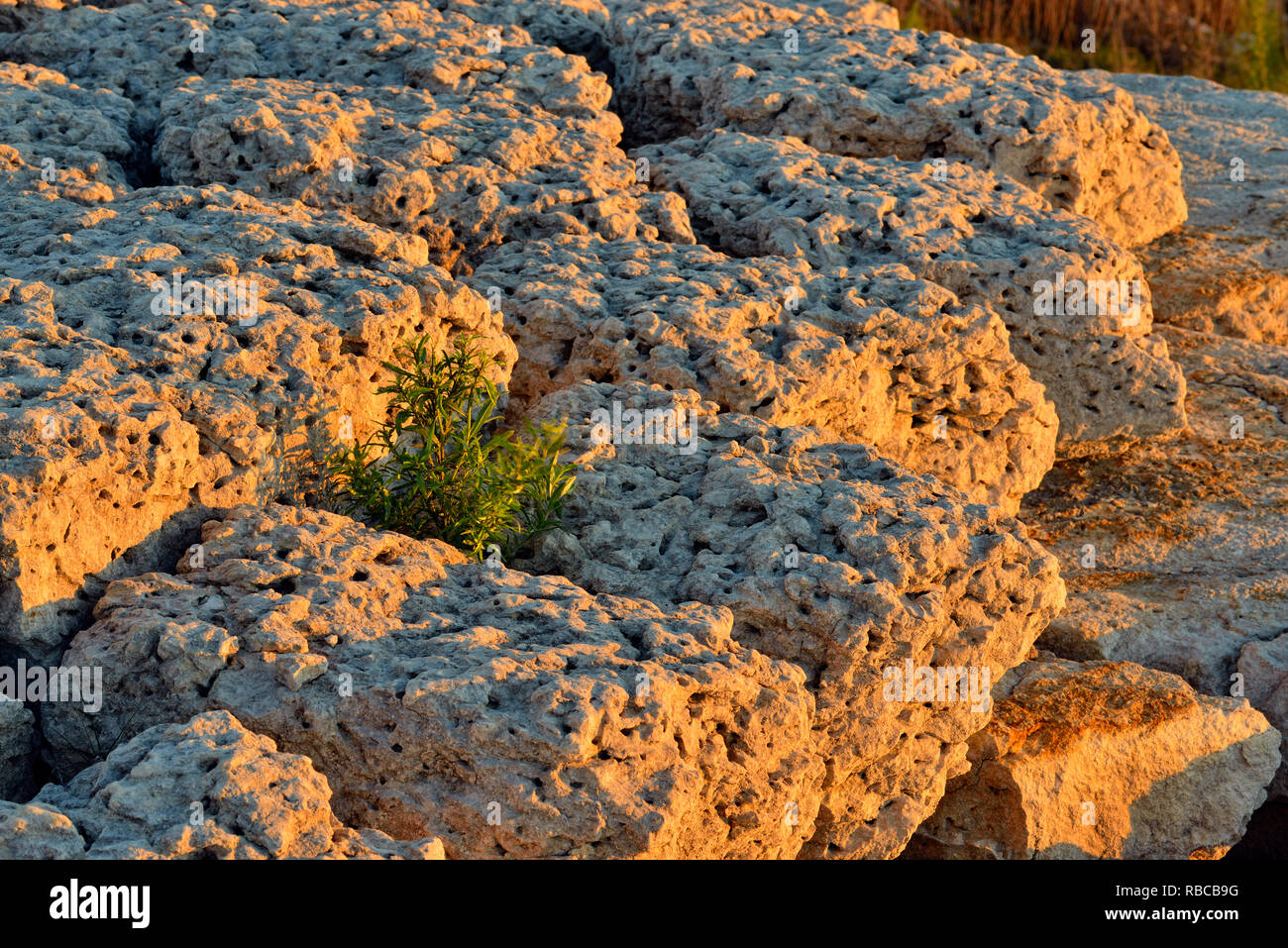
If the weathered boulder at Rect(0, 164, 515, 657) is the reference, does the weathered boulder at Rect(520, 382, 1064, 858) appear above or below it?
below

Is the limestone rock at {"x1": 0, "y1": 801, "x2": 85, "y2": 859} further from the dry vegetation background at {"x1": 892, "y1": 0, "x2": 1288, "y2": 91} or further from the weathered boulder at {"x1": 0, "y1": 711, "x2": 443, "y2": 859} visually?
the dry vegetation background at {"x1": 892, "y1": 0, "x2": 1288, "y2": 91}

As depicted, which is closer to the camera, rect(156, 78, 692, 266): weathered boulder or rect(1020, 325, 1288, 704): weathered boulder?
rect(1020, 325, 1288, 704): weathered boulder

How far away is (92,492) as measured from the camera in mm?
3834

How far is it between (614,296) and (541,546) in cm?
124

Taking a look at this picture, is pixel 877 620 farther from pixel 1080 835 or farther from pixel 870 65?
pixel 870 65

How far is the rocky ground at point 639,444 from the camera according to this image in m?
3.56

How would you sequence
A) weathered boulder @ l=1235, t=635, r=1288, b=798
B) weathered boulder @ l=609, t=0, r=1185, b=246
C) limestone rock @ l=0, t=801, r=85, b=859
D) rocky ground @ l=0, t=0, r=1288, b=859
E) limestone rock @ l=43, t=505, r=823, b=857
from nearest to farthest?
limestone rock @ l=0, t=801, r=85, b=859, limestone rock @ l=43, t=505, r=823, b=857, rocky ground @ l=0, t=0, r=1288, b=859, weathered boulder @ l=1235, t=635, r=1288, b=798, weathered boulder @ l=609, t=0, r=1185, b=246

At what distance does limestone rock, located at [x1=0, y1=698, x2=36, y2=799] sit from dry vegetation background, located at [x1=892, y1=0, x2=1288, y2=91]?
1023 centimetres

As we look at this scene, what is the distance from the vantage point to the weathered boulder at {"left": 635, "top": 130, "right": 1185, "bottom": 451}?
5.74 m

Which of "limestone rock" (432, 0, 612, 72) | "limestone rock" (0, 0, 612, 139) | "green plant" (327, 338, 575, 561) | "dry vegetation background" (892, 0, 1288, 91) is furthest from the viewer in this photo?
"dry vegetation background" (892, 0, 1288, 91)

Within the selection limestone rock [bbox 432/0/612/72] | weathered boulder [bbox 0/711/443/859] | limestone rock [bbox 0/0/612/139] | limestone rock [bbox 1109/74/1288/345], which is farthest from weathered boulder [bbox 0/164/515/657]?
limestone rock [bbox 1109/74/1288/345]

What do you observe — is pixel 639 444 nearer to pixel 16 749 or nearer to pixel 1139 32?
pixel 16 749

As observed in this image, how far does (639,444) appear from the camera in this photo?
4.66m

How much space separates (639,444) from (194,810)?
2040mm
